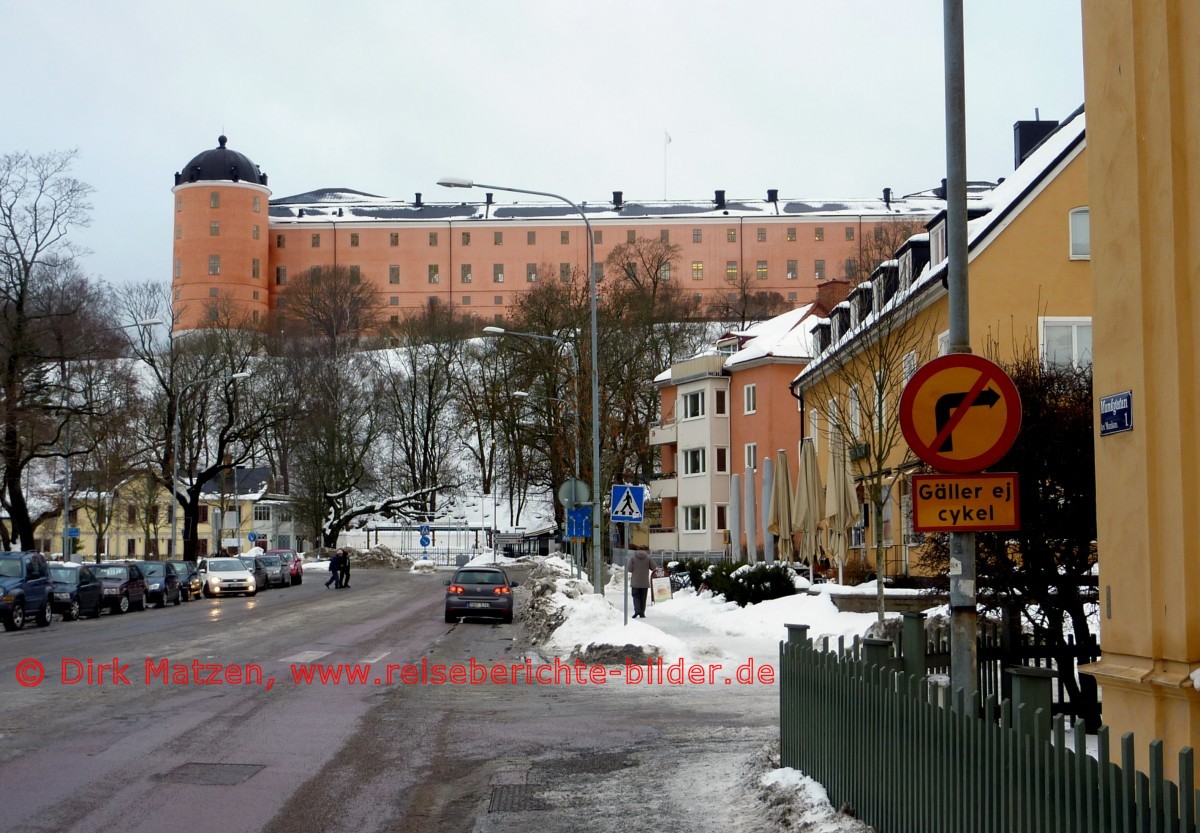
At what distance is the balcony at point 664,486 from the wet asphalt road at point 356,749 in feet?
143

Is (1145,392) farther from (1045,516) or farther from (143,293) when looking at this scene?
A: (143,293)

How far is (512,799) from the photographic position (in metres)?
10.2

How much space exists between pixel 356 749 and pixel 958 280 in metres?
7.12

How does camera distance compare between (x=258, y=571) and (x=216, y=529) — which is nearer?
(x=258, y=571)

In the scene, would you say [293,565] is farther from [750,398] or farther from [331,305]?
[331,305]

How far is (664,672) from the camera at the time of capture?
2009cm

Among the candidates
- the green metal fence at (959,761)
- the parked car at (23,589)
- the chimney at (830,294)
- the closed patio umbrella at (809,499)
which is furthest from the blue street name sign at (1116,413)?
the chimney at (830,294)

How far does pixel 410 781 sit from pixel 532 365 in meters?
54.0

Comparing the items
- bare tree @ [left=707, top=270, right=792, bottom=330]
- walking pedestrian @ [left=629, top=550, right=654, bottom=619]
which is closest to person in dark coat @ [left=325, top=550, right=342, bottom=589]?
walking pedestrian @ [left=629, top=550, right=654, bottom=619]

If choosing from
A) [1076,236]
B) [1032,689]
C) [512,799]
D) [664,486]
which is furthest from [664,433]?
[1032,689]

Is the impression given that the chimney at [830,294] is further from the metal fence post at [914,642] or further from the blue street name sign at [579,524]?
the metal fence post at [914,642]

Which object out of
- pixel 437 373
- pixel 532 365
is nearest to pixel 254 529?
pixel 437 373

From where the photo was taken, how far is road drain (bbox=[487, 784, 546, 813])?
9.87 metres

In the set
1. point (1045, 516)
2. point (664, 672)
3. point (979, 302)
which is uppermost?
point (979, 302)
